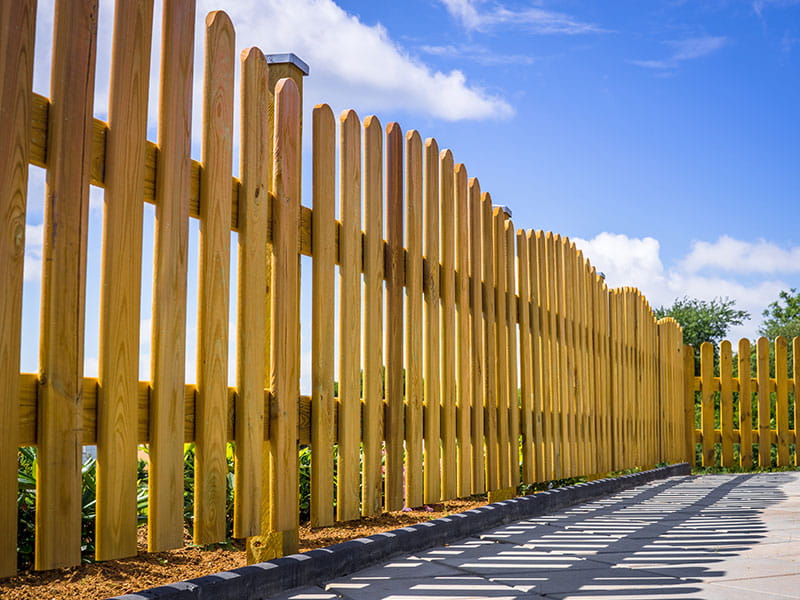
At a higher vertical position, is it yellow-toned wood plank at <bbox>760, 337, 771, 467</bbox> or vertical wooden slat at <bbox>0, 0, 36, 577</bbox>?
vertical wooden slat at <bbox>0, 0, 36, 577</bbox>

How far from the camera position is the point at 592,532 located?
4.96m

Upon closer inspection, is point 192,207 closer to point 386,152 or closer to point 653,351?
point 386,152

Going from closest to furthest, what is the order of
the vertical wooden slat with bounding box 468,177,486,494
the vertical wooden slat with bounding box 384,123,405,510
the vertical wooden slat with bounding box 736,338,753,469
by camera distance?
the vertical wooden slat with bounding box 384,123,405,510, the vertical wooden slat with bounding box 468,177,486,494, the vertical wooden slat with bounding box 736,338,753,469

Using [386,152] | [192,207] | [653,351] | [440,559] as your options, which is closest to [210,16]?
[192,207]

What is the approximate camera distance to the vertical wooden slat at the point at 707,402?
1281cm

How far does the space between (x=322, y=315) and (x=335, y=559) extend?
102 cm

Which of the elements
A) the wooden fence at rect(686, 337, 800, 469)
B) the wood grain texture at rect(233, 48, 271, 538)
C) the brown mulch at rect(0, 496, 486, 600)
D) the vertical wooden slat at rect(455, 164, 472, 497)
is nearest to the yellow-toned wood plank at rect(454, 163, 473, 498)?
the vertical wooden slat at rect(455, 164, 472, 497)

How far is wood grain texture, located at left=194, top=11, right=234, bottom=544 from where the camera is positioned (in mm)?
3037

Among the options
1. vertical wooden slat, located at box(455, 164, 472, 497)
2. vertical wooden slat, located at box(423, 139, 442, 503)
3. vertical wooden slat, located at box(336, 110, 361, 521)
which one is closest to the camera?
vertical wooden slat, located at box(336, 110, 361, 521)

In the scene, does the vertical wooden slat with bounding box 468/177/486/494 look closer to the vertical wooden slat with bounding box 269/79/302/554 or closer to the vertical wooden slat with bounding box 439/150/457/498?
the vertical wooden slat with bounding box 439/150/457/498

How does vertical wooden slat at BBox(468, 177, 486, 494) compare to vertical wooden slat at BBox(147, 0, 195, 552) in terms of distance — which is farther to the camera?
vertical wooden slat at BBox(468, 177, 486, 494)

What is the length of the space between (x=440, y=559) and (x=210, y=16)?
2509 millimetres

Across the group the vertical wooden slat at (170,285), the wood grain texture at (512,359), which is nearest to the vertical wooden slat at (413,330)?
the wood grain texture at (512,359)

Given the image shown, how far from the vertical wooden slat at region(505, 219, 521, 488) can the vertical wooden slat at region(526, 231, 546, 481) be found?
28cm
